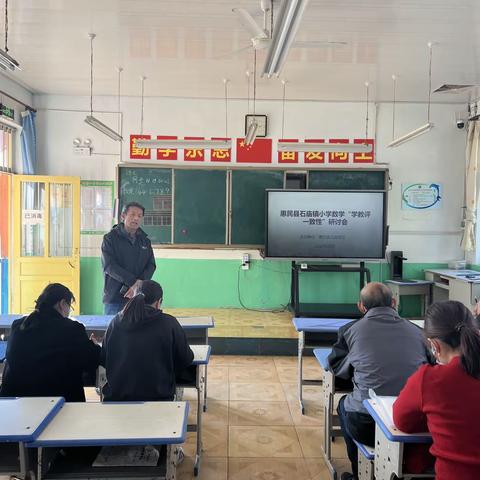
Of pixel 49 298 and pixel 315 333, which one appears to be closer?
pixel 49 298

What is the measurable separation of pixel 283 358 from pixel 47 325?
3422mm

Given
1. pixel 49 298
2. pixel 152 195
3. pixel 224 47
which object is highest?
pixel 224 47

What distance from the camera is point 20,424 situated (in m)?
1.66

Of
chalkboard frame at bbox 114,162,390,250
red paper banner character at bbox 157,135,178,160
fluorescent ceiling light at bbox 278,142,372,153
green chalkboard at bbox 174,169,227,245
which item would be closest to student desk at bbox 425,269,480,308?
chalkboard frame at bbox 114,162,390,250

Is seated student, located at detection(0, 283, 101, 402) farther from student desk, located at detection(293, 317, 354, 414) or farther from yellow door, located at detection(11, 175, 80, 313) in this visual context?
yellow door, located at detection(11, 175, 80, 313)

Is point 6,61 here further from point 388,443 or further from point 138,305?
point 388,443

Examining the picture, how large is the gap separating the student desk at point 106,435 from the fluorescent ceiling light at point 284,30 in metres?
1.82

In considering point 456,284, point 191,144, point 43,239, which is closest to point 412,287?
point 456,284

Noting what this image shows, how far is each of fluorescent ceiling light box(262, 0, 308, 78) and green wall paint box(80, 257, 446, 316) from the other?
3480 mm

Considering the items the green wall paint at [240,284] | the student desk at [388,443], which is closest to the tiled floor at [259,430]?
the student desk at [388,443]

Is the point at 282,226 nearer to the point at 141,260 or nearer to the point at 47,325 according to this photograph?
the point at 141,260

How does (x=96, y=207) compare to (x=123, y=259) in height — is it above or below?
above

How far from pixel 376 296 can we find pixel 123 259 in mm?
2225

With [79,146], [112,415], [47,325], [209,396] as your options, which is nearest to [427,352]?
[112,415]
